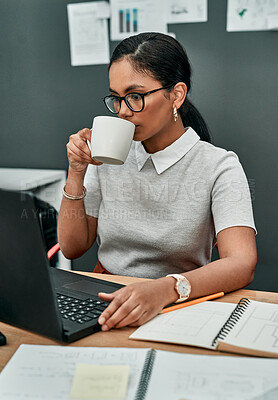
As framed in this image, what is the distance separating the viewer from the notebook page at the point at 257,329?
2.35 ft

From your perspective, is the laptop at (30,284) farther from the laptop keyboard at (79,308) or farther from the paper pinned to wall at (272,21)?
the paper pinned to wall at (272,21)

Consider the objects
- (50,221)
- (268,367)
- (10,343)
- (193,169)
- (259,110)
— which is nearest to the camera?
(268,367)

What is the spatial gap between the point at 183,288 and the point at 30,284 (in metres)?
0.34

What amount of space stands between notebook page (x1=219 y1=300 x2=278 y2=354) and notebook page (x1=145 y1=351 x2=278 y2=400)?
38 mm

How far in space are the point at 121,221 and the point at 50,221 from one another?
653 millimetres

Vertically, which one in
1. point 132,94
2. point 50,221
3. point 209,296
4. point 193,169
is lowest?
point 50,221

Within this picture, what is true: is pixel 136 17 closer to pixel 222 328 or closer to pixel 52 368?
pixel 222 328

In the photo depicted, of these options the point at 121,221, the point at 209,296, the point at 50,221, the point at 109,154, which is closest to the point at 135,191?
the point at 121,221

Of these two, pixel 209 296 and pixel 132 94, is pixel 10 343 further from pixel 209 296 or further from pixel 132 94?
pixel 132 94

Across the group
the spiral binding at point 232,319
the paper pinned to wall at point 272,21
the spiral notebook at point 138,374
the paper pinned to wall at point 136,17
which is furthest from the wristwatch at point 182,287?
the paper pinned to wall at point 136,17

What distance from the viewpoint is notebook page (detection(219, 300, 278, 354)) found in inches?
28.3

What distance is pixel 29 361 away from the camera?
69 centimetres

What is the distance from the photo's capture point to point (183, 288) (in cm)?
92

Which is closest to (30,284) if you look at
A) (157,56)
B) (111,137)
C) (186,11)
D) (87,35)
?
(111,137)
